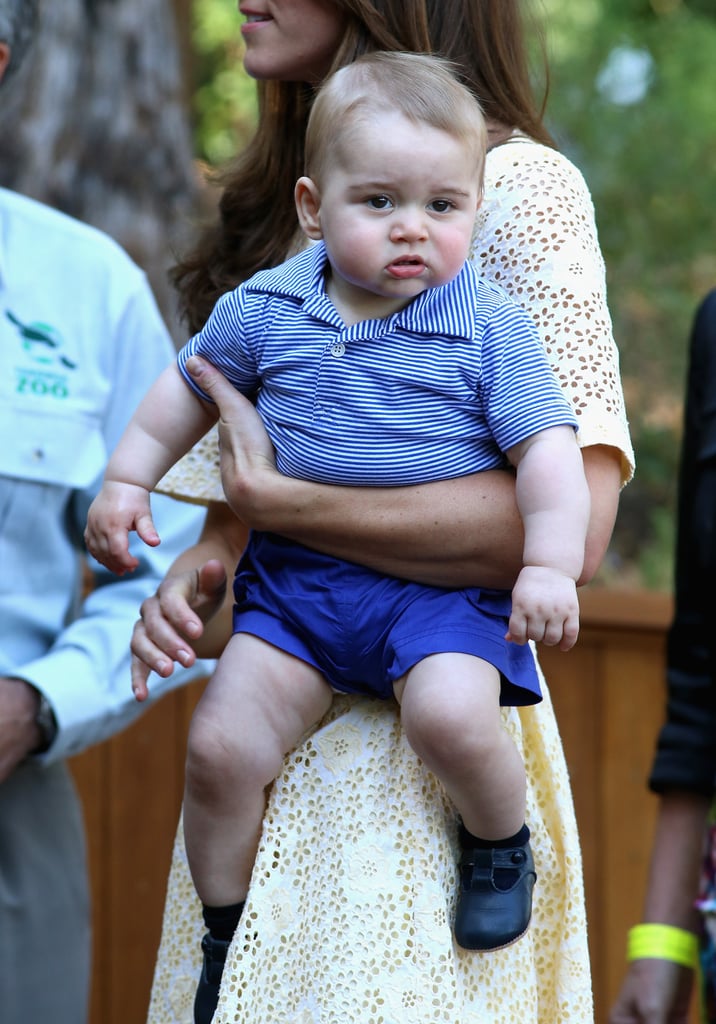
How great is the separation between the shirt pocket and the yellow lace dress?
3.47ft

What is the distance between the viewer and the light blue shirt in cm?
251

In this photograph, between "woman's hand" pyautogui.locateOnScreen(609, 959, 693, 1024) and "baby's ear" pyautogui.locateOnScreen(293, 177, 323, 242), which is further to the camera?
"woman's hand" pyautogui.locateOnScreen(609, 959, 693, 1024)

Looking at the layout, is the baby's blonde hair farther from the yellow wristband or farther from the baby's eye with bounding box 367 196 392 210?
the yellow wristband

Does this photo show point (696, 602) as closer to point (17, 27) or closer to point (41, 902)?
point (41, 902)

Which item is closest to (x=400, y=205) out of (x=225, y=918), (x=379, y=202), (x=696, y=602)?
(x=379, y=202)

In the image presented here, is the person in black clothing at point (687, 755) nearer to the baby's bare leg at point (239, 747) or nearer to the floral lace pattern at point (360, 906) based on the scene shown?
the floral lace pattern at point (360, 906)

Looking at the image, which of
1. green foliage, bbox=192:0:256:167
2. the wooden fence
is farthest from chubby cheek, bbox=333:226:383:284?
green foliage, bbox=192:0:256:167

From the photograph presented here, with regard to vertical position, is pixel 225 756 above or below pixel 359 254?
below

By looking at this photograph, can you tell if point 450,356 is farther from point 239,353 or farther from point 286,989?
point 286,989

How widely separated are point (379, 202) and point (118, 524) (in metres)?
0.50

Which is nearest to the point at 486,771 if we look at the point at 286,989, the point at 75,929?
the point at 286,989

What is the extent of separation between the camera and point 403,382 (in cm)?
156

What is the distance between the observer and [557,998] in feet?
5.84

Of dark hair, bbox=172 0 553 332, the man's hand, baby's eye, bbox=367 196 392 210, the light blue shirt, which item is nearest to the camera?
baby's eye, bbox=367 196 392 210
